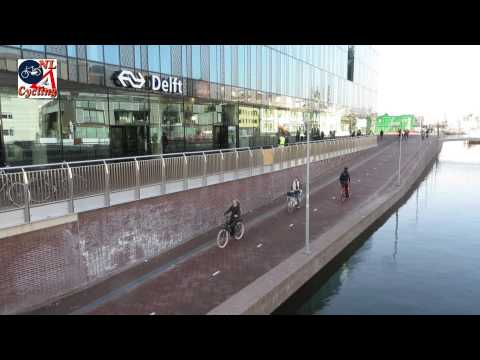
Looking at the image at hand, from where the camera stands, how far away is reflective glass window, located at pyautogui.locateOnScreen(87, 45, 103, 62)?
51.1ft

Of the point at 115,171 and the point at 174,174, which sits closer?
the point at 115,171

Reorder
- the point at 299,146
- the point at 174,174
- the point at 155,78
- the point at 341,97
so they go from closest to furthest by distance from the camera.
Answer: the point at 174,174
the point at 155,78
the point at 299,146
the point at 341,97

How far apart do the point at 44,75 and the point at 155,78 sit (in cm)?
560

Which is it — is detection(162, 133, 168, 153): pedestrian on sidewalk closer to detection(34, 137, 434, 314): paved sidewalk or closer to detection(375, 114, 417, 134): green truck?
detection(34, 137, 434, 314): paved sidewalk

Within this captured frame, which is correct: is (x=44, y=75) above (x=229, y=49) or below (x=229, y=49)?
below

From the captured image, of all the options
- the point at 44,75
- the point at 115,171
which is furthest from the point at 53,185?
the point at 44,75

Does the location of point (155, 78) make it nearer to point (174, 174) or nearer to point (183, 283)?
point (174, 174)

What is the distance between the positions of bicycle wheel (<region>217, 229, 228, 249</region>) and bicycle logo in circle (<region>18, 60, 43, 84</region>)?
8.93 m

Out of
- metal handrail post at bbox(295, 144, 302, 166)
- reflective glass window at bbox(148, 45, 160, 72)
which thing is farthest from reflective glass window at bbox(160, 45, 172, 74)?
metal handrail post at bbox(295, 144, 302, 166)

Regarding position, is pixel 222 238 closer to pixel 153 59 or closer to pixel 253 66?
pixel 153 59

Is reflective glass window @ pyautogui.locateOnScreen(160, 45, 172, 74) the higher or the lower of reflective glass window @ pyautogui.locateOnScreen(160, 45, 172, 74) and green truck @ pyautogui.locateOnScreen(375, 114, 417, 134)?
the higher

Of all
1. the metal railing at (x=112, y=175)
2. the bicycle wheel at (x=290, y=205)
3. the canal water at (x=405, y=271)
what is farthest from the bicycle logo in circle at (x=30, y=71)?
the canal water at (x=405, y=271)
